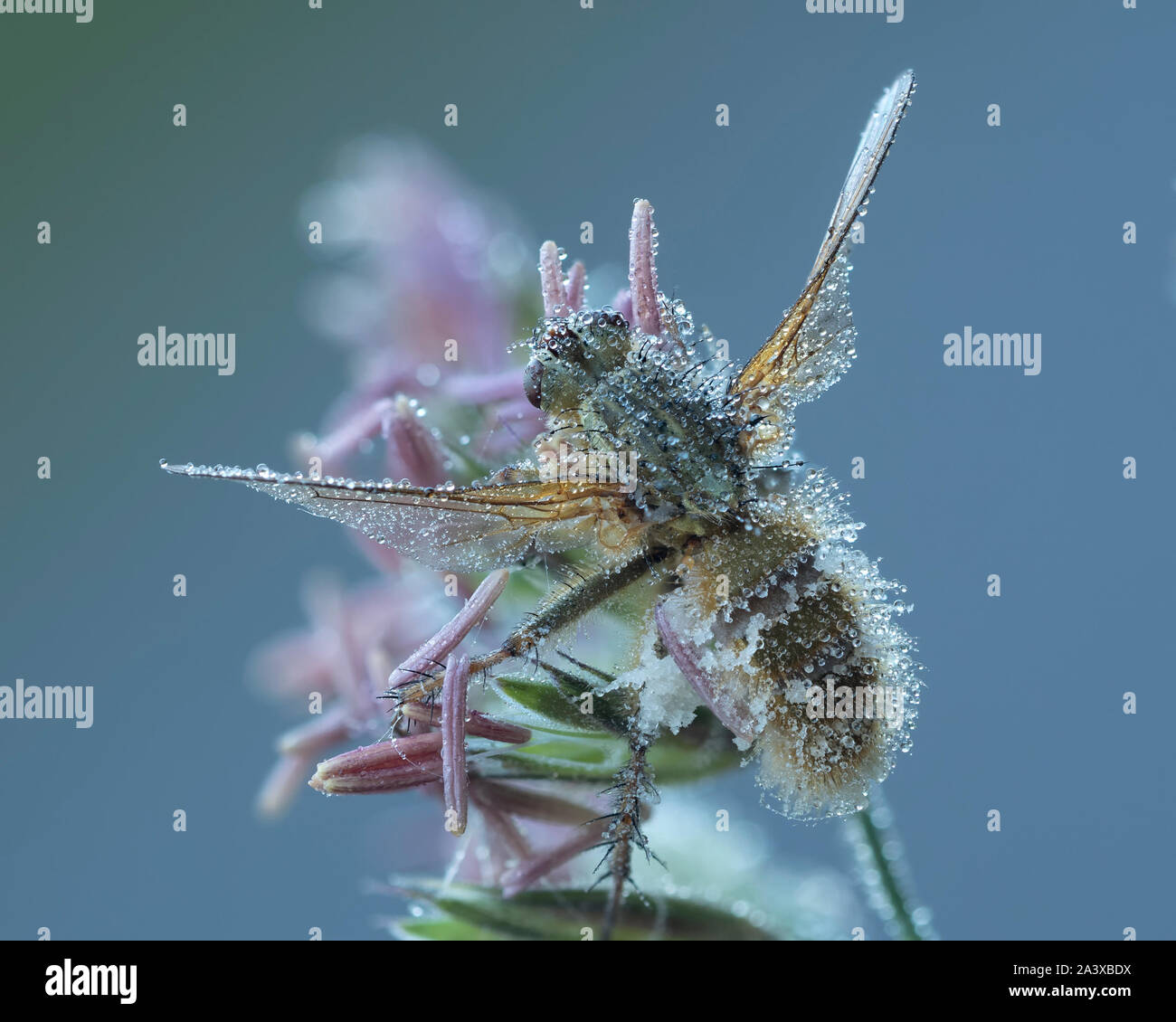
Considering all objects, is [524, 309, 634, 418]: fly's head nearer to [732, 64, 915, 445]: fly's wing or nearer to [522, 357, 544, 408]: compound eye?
[522, 357, 544, 408]: compound eye

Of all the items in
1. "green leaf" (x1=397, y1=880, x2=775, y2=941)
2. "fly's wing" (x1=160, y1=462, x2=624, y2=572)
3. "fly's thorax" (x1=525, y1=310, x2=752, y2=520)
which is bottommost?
"green leaf" (x1=397, y1=880, x2=775, y2=941)

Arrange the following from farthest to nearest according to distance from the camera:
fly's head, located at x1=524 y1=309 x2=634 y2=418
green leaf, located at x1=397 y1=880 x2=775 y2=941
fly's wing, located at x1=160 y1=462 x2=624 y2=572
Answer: green leaf, located at x1=397 y1=880 x2=775 y2=941 < fly's head, located at x1=524 y1=309 x2=634 y2=418 < fly's wing, located at x1=160 y1=462 x2=624 y2=572

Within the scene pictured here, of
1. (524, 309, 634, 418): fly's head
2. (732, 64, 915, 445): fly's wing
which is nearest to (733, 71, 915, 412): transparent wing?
(732, 64, 915, 445): fly's wing

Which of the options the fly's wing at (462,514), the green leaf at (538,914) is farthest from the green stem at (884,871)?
the fly's wing at (462,514)

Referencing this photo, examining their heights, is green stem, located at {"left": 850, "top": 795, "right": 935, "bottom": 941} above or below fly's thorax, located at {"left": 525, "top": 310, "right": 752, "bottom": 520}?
below

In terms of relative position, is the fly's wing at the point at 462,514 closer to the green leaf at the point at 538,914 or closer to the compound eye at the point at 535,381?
the compound eye at the point at 535,381
